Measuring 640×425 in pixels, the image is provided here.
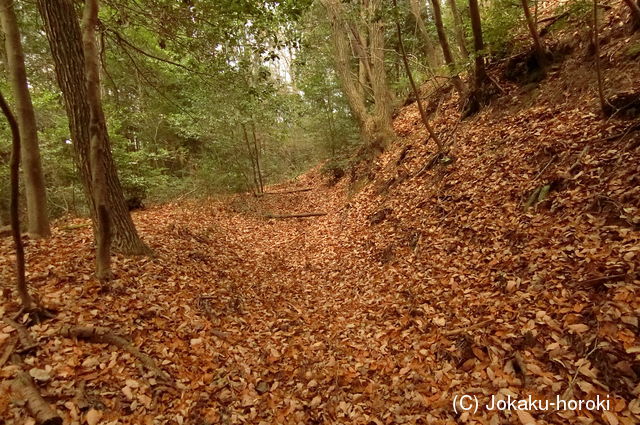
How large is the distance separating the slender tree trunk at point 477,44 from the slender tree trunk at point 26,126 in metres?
8.19

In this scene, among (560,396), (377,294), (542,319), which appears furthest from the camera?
(377,294)

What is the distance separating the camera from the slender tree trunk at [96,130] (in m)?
4.19

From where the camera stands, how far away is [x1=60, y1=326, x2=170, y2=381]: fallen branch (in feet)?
12.0

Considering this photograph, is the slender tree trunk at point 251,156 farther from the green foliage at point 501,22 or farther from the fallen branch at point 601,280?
the fallen branch at point 601,280

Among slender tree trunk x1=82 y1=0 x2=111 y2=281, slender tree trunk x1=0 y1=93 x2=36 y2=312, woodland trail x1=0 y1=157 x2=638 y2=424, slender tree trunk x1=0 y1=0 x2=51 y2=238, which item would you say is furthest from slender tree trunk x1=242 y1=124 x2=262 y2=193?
slender tree trunk x1=0 y1=93 x2=36 y2=312

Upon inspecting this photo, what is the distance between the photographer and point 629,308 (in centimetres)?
316

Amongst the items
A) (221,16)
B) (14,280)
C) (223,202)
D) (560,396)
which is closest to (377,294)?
(560,396)

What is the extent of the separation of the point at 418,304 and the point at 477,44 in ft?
18.4

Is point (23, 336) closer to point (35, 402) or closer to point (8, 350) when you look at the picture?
point (8, 350)

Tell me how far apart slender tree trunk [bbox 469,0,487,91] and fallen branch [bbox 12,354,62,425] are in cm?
839

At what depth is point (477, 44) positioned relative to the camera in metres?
7.23

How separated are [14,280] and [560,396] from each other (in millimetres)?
6089

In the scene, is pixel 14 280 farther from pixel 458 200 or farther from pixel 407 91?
pixel 407 91

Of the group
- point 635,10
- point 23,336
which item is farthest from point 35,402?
point 635,10
